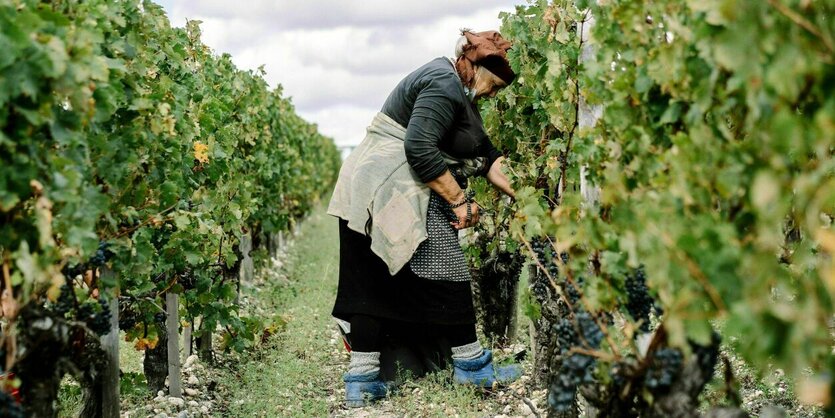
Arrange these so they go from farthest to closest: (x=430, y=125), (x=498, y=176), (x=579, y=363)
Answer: (x=498, y=176)
(x=430, y=125)
(x=579, y=363)

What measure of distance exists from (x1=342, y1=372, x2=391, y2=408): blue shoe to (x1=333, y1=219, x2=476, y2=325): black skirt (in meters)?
0.36

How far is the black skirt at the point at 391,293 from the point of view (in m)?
4.70

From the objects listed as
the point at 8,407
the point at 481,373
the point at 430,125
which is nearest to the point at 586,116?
the point at 430,125

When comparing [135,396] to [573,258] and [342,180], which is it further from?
[573,258]

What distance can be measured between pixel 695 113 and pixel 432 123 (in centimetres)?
227

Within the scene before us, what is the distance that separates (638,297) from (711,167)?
0.79 meters

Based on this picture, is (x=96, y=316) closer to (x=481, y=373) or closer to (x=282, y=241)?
(x=481, y=373)

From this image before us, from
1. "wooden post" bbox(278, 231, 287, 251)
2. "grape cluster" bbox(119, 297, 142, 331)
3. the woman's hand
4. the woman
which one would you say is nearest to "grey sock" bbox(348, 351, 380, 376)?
the woman

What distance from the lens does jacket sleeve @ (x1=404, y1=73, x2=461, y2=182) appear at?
440 cm

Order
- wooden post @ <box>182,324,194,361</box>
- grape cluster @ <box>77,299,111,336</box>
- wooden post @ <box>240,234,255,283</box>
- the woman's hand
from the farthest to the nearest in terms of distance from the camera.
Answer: wooden post @ <box>240,234,255,283</box>
wooden post @ <box>182,324,194,361</box>
the woman's hand
grape cluster @ <box>77,299,111,336</box>

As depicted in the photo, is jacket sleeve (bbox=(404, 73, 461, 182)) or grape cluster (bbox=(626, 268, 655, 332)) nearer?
grape cluster (bbox=(626, 268, 655, 332))

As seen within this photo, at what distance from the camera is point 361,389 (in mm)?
4797

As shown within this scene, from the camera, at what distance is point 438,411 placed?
4363 millimetres

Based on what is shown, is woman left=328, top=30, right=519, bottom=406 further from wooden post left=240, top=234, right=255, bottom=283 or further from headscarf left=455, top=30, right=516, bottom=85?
wooden post left=240, top=234, right=255, bottom=283
